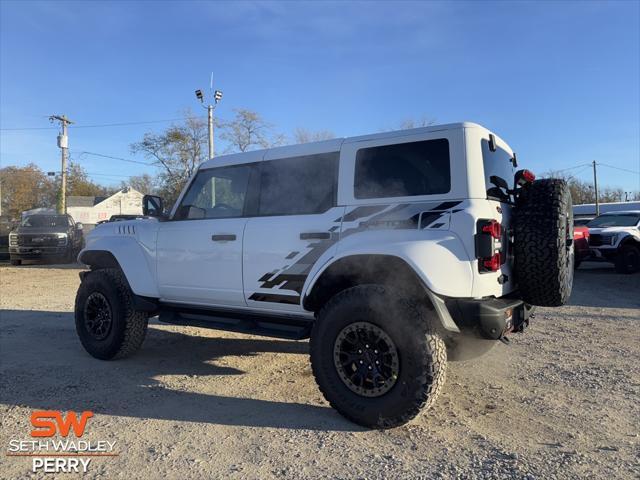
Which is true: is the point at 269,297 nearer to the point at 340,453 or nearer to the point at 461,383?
the point at 340,453

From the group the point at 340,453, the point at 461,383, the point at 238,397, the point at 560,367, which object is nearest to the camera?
the point at 340,453

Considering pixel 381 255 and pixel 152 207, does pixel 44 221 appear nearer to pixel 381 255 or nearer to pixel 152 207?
pixel 152 207

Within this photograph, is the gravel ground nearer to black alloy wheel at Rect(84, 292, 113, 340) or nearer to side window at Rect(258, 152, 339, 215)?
black alloy wheel at Rect(84, 292, 113, 340)

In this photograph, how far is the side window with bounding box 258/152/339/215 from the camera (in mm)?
4023

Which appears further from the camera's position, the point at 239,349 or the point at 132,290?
the point at 239,349

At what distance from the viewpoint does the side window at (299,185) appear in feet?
13.2

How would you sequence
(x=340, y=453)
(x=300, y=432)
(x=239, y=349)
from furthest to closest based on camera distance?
(x=239, y=349), (x=300, y=432), (x=340, y=453)

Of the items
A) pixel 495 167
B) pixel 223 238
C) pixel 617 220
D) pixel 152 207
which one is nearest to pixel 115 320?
pixel 152 207

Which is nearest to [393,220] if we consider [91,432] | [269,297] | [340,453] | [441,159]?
[441,159]

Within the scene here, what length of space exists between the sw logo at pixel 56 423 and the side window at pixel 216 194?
6.75 feet

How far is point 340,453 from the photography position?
10.2 ft

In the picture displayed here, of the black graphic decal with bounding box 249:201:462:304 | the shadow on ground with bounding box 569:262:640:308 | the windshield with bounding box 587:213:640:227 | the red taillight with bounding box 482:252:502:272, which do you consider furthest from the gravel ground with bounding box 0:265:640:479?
the windshield with bounding box 587:213:640:227

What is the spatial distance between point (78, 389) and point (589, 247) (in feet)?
43.3

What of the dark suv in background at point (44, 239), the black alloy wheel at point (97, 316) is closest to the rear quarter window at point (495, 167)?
the black alloy wheel at point (97, 316)
